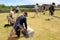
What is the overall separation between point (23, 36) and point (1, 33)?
230 cm

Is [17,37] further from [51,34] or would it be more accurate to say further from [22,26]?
[51,34]

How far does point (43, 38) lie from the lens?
12750 millimetres

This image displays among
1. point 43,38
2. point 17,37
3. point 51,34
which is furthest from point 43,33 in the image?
point 17,37

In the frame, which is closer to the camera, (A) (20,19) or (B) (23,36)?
(A) (20,19)

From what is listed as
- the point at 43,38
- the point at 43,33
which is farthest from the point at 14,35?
the point at 43,33

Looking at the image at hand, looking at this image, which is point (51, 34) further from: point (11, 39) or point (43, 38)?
point (11, 39)

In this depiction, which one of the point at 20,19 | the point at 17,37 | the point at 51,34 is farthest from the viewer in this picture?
the point at 51,34

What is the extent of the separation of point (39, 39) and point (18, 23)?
190cm

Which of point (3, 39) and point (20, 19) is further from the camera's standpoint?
point (3, 39)

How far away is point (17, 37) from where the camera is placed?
1211cm

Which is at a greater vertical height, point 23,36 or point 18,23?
point 18,23

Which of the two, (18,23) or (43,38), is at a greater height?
(18,23)

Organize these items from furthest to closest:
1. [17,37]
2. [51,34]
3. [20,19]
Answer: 1. [51,34]
2. [17,37]
3. [20,19]

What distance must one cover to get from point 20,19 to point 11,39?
1.32 metres
